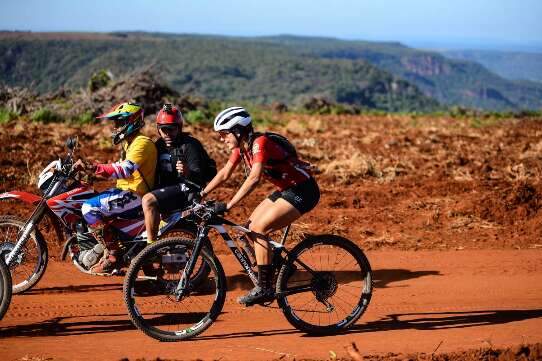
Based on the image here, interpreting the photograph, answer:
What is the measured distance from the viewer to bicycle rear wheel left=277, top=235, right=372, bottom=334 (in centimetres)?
567

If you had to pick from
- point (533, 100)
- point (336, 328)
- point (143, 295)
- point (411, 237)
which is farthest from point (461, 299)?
point (533, 100)

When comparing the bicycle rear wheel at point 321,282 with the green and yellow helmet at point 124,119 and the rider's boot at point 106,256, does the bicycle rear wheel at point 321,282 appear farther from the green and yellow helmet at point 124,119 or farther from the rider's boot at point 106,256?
the green and yellow helmet at point 124,119

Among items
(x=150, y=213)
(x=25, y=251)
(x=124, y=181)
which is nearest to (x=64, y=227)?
(x=25, y=251)

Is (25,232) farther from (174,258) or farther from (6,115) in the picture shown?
(6,115)

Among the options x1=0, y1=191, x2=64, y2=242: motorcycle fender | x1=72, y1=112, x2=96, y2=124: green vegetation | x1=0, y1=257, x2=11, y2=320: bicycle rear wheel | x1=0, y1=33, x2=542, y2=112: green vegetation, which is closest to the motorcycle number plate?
x1=0, y1=257, x2=11, y2=320: bicycle rear wheel

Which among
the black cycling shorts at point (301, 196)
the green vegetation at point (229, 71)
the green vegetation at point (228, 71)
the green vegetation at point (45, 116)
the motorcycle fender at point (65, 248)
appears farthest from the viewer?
the green vegetation at point (229, 71)

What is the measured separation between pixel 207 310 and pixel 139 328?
2.88ft

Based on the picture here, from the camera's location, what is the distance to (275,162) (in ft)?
18.4

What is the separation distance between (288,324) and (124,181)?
7.16 ft

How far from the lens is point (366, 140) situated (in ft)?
58.0

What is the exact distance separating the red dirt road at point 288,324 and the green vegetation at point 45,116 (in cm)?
1124

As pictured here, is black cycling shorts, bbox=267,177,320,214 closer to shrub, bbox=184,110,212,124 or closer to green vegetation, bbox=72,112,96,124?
green vegetation, bbox=72,112,96,124

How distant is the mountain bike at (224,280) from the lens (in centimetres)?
546

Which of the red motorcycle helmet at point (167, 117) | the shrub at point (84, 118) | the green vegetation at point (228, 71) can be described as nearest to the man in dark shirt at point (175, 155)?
the red motorcycle helmet at point (167, 117)
